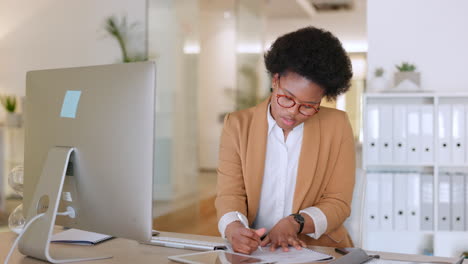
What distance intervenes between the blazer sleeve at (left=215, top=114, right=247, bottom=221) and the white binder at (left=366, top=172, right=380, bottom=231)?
172cm

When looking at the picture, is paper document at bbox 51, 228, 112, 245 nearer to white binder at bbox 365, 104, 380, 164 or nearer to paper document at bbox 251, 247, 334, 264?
paper document at bbox 251, 247, 334, 264

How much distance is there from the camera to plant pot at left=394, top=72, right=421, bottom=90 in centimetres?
353

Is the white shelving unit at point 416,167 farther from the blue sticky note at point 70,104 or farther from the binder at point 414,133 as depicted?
the blue sticky note at point 70,104

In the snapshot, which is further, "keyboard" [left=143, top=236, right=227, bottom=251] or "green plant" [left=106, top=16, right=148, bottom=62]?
"green plant" [left=106, top=16, right=148, bottom=62]

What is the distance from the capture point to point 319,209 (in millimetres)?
1864

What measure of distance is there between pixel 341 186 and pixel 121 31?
412cm

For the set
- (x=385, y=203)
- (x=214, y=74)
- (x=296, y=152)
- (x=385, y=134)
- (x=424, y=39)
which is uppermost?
(x=214, y=74)

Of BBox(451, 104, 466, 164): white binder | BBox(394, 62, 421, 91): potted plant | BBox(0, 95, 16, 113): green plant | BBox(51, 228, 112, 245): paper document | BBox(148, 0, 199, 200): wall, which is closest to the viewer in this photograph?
BBox(51, 228, 112, 245): paper document

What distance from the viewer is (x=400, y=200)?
3477mm

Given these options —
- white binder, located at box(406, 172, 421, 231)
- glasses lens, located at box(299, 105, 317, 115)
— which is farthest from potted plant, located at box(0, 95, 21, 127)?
glasses lens, located at box(299, 105, 317, 115)

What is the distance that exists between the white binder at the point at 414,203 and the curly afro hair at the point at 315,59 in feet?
6.01

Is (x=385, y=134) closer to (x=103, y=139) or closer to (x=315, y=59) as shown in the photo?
(x=315, y=59)

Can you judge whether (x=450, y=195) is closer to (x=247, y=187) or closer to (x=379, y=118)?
(x=379, y=118)

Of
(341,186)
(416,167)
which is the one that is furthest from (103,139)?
(416,167)
